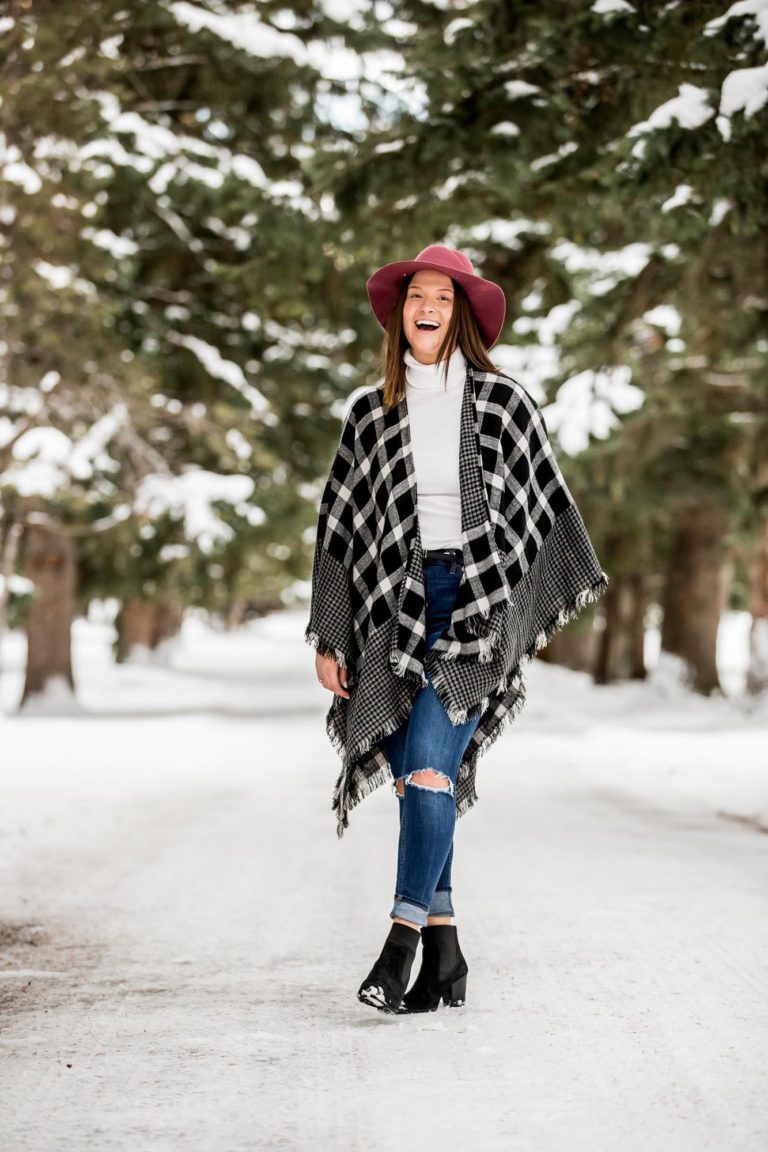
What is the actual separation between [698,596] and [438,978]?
19138 millimetres

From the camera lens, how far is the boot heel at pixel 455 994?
13.1 feet

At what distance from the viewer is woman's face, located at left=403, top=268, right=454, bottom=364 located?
4262mm

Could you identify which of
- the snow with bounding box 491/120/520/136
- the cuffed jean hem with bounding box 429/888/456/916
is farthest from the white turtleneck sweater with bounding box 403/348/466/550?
the snow with bounding box 491/120/520/136

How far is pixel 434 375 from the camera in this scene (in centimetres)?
426

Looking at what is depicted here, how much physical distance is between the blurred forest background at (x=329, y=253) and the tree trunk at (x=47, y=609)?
0.12 ft

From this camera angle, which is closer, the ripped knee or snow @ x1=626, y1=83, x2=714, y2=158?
the ripped knee

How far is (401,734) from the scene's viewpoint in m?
4.25

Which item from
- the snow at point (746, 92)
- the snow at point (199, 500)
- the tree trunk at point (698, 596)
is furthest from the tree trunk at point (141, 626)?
the snow at point (746, 92)

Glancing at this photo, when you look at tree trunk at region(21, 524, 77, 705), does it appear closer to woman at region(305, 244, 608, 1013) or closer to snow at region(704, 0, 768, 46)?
snow at region(704, 0, 768, 46)

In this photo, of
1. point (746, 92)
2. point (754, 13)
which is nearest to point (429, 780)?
point (746, 92)

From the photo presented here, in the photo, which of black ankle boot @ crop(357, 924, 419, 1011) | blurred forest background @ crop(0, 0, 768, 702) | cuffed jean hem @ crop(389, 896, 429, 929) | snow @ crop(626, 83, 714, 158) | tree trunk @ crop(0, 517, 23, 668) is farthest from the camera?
tree trunk @ crop(0, 517, 23, 668)

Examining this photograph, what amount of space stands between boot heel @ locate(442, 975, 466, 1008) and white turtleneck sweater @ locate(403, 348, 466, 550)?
127 centimetres

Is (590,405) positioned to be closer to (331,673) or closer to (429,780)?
(331,673)

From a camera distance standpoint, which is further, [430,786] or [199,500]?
[199,500]
